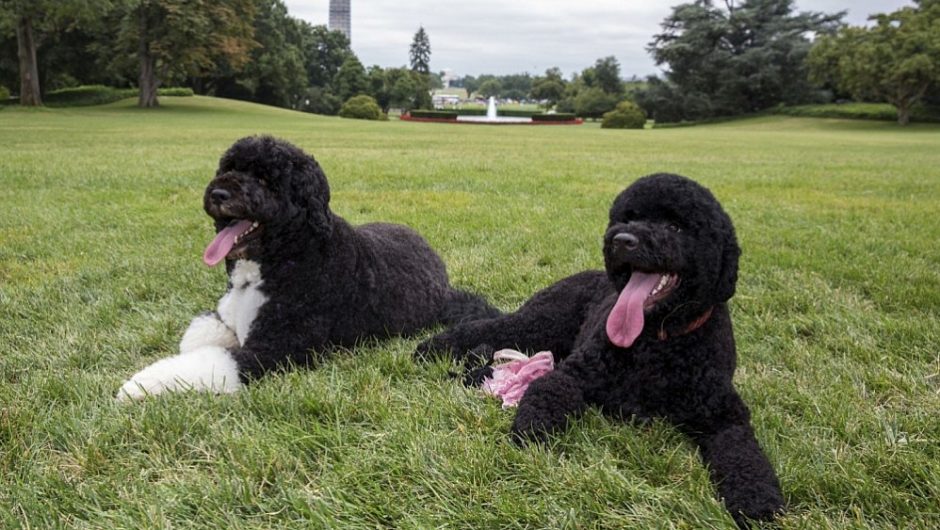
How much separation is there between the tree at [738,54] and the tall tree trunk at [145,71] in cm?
4026

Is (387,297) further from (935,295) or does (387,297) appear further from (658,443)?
(935,295)

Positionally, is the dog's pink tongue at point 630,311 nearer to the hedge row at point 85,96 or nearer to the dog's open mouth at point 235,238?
the dog's open mouth at point 235,238

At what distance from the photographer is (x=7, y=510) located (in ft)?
7.34

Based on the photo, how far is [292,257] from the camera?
3686mm

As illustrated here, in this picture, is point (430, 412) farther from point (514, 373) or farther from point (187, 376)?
point (187, 376)

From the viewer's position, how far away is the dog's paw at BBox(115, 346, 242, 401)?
10.5 ft

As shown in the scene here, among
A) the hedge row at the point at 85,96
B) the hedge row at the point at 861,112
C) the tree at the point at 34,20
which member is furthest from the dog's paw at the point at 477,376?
the hedge row at the point at 861,112

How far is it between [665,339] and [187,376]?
224cm

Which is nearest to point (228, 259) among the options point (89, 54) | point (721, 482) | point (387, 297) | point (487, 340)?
point (387, 297)

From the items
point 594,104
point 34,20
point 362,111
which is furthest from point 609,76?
point 34,20

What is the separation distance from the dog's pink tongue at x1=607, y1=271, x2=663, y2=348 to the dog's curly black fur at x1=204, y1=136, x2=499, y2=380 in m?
1.65

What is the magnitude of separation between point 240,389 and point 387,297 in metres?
1.15

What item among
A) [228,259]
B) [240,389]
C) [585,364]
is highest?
→ [228,259]

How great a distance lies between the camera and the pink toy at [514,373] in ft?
10.4
